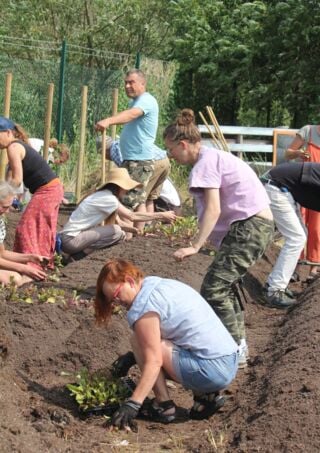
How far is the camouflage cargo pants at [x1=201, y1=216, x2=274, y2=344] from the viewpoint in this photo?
6.70m

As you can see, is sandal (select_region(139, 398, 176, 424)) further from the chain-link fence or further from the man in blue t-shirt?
the chain-link fence

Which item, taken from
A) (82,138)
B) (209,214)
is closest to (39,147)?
(82,138)

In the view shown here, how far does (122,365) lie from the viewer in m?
5.93

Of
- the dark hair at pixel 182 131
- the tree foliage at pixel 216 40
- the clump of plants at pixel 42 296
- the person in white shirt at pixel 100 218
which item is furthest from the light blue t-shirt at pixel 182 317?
the tree foliage at pixel 216 40

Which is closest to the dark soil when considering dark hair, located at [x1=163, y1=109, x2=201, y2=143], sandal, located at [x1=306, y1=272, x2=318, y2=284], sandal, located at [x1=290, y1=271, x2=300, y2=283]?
dark hair, located at [x1=163, y1=109, x2=201, y2=143]

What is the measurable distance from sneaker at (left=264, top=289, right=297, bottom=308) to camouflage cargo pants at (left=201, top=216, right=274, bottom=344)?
8.36ft

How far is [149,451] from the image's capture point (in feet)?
17.3

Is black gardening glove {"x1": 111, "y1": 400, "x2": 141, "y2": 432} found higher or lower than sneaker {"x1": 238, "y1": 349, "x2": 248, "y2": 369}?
higher

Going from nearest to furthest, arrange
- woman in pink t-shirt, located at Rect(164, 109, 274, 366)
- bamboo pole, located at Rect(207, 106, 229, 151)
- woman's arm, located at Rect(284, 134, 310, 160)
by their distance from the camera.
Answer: woman in pink t-shirt, located at Rect(164, 109, 274, 366), woman's arm, located at Rect(284, 134, 310, 160), bamboo pole, located at Rect(207, 106, 229, 151)

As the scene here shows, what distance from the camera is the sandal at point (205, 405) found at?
18.9 ft

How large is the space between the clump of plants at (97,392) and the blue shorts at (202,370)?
0.37 meters

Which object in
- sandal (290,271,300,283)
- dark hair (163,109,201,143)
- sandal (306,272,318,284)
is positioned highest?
dark hair (163,109,201,143)

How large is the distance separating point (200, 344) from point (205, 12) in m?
18.2

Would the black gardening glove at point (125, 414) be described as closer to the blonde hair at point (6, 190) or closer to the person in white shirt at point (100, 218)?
the blonde hair at point (6, 190)
